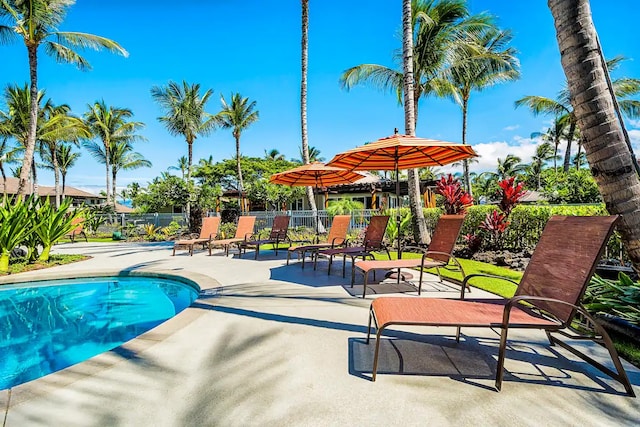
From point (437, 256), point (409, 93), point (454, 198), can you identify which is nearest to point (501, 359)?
point (437, 256)

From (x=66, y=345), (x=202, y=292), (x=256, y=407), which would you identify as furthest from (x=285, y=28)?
(x=256, y=407)

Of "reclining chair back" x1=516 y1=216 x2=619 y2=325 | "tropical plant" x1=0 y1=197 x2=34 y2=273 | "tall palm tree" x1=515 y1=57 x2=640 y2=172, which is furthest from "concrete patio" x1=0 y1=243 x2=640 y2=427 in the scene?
"tall palm tree" x1=515 y1=57 x2=640 y2=172

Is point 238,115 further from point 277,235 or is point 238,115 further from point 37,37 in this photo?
point 277,235

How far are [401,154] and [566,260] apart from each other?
3.98 metres

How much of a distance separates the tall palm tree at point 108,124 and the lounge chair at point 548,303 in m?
36.3

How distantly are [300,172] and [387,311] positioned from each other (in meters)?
6.61

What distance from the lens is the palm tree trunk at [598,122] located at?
2.59m

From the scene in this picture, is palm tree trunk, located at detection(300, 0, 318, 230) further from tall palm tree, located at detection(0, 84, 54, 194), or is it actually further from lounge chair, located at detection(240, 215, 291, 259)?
tall palm tree, located at detection(0, 84, 54, 194)

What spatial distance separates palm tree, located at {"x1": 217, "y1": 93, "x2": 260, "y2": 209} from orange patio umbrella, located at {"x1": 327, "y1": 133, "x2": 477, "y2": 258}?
21.9 metres

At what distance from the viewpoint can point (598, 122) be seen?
2.65 m

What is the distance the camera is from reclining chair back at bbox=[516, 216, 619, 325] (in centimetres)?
226

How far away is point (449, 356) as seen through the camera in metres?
2.69

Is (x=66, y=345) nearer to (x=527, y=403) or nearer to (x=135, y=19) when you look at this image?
(x=527, y=403)

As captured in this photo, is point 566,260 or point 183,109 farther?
point 183,109
